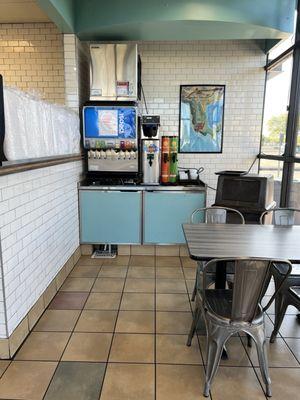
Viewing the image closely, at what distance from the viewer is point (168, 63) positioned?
14.2 feet

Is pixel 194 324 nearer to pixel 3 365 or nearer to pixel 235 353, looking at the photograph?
pixel 235 353

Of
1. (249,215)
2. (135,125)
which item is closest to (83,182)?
(135,125)

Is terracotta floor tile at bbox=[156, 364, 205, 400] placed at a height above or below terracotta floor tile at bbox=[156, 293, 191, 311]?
above

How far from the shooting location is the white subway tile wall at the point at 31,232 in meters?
1.97

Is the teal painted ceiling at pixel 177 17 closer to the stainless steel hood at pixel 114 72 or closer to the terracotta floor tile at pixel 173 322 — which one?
the stainless steel hood at pixel 114 72

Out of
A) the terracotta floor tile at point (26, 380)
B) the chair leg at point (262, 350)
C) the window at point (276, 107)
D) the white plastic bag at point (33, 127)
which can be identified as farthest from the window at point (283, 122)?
the terracotta floor tile at point (26, 380)

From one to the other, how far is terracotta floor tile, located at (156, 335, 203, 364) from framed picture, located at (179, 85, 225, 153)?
9.77 feet

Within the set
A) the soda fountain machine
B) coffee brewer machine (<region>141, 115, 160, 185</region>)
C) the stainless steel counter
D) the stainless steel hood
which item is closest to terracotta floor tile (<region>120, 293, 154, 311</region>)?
the stainless steel counter

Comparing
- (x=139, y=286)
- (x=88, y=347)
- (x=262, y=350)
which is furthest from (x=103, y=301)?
(x=262, y=350)

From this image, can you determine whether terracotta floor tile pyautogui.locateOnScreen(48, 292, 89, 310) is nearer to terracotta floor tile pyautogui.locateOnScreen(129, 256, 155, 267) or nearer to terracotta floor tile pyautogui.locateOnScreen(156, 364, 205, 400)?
terracotta floor tile pyautogui.locateOnScreen(129, 256, 155, 267)

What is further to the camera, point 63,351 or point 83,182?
point 83,182

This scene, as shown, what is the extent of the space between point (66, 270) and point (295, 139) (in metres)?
2.98

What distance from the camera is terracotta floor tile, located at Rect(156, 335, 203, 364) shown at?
1999mm

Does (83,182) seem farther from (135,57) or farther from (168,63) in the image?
(168,63)
